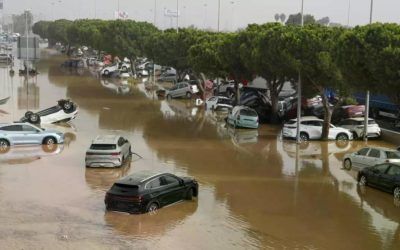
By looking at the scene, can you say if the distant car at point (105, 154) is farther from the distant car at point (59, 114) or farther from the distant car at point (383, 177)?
the distant car at point (59, 114)

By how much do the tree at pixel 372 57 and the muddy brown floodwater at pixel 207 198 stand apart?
391 cm

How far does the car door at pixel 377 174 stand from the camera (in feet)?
68.7

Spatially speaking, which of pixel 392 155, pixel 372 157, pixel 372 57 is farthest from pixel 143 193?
pixel 392 155

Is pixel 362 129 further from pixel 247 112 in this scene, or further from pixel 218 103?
pixel 218 103

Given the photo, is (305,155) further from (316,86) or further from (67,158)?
(67,158)

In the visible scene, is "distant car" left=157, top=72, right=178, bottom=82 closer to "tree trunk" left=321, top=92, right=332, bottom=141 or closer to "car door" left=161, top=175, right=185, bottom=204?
"tree trunk" left=321, top=92, right=332, bottom=141

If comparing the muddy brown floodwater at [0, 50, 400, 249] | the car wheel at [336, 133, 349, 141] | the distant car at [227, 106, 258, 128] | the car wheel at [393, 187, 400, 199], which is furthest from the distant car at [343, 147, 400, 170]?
the distant car at [227, 106, 258, 128]

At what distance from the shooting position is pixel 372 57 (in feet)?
74.8

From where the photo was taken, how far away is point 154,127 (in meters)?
37.2

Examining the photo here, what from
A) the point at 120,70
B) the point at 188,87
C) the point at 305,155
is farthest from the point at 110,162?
the point at 120,70

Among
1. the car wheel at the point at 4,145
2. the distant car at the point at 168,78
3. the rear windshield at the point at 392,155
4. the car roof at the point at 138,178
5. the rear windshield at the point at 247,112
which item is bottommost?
the car wheel at the point at 4,145

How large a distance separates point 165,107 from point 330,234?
1326 inches

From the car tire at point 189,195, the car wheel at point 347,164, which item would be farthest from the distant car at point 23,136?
the car wheel at point 347,164

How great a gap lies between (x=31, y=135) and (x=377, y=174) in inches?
664
